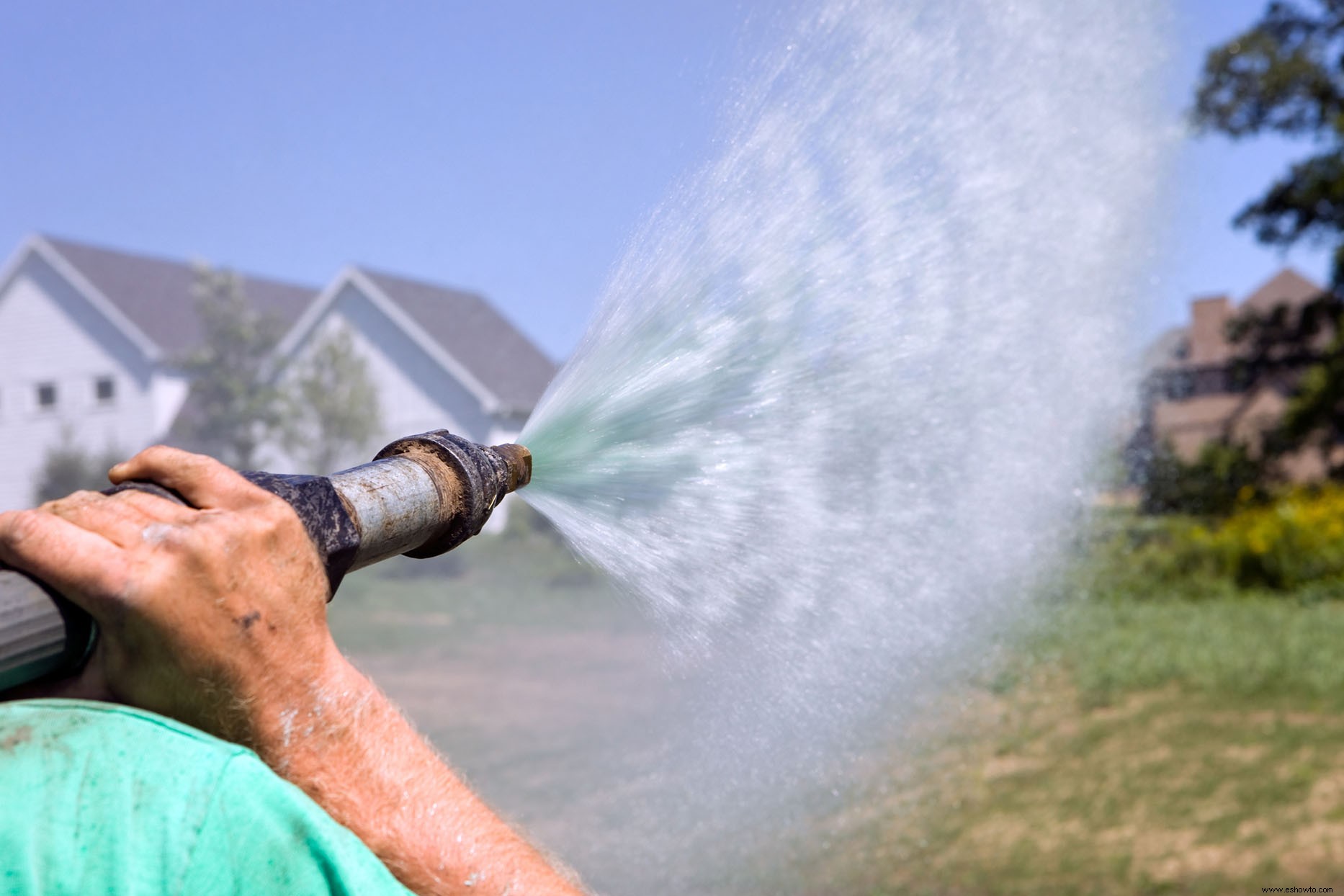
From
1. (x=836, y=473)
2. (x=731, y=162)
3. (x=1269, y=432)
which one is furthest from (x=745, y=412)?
(x=1269, y=432)

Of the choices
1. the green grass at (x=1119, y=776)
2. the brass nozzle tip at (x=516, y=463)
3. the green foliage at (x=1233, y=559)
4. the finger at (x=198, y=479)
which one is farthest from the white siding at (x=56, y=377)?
the finger at (x=198, y=479)

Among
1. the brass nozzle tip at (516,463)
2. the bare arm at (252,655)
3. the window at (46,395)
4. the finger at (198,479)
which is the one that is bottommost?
the window at (46,395)

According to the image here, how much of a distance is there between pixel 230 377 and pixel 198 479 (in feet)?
70.9

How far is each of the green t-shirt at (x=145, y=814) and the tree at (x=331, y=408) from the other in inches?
758

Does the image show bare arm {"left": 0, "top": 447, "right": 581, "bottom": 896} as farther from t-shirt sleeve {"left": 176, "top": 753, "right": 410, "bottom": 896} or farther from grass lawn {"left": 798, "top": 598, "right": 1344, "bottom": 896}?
grass lawn {"left": 798, "top": 598, "right": 1344, "bottom": 896}

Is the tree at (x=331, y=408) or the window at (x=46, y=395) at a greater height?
the tree at (x=331, y=408)

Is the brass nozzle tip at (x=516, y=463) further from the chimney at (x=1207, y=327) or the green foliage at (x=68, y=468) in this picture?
the chimney at (x=1207, y=327)

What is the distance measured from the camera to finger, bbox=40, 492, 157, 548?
35.3 inches

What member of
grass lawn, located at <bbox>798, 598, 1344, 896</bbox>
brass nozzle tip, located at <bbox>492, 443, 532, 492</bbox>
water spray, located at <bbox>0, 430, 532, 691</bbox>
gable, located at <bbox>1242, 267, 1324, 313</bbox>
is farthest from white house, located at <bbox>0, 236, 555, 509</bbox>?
gable, located at <bbox>1242, 267, 1324, 313</bbox>

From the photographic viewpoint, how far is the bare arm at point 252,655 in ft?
2.89

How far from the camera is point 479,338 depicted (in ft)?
75.8

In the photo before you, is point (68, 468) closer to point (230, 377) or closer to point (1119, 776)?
point (230, 377)

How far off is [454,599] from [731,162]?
1361 cm

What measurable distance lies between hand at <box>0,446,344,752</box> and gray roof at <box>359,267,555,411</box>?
1914 cm
